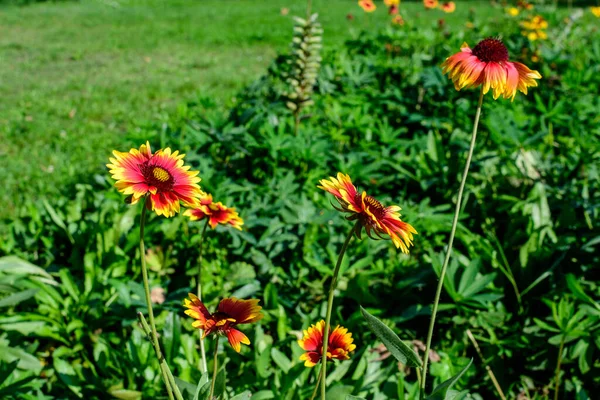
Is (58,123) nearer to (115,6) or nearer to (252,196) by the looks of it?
(252,196)

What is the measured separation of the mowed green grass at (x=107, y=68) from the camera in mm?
3928

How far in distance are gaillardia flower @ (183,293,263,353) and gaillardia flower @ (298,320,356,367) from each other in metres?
0.16

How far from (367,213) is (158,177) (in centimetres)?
39

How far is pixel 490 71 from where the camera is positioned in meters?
1.16

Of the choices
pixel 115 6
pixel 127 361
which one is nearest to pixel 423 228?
pixel 127 361

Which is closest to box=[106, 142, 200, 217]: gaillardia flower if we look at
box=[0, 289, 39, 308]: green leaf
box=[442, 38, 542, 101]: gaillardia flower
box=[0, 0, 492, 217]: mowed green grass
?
box=[442, 38, 542, 101]: gaillardia flower

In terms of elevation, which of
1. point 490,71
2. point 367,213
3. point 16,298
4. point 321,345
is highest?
point 490,71

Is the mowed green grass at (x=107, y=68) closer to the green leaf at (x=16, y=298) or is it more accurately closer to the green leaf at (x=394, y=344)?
the green leaf at (x=16, y=298)

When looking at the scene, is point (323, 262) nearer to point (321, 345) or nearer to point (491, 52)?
point (321, 345)

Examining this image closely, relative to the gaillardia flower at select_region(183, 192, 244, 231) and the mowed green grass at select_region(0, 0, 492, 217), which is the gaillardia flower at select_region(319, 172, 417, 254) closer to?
the gaillardia flower at select_region(183, 192, 244, 231)

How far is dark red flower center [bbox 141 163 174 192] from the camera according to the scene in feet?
3.30

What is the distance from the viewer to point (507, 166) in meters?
2.94

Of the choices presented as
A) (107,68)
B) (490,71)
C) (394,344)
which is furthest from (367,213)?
(107,68)

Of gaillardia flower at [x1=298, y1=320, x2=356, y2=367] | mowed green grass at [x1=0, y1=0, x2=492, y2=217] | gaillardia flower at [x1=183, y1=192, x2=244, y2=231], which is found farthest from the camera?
mowed green grass at [x1=0, y1=0, x2=492, y2=217]
